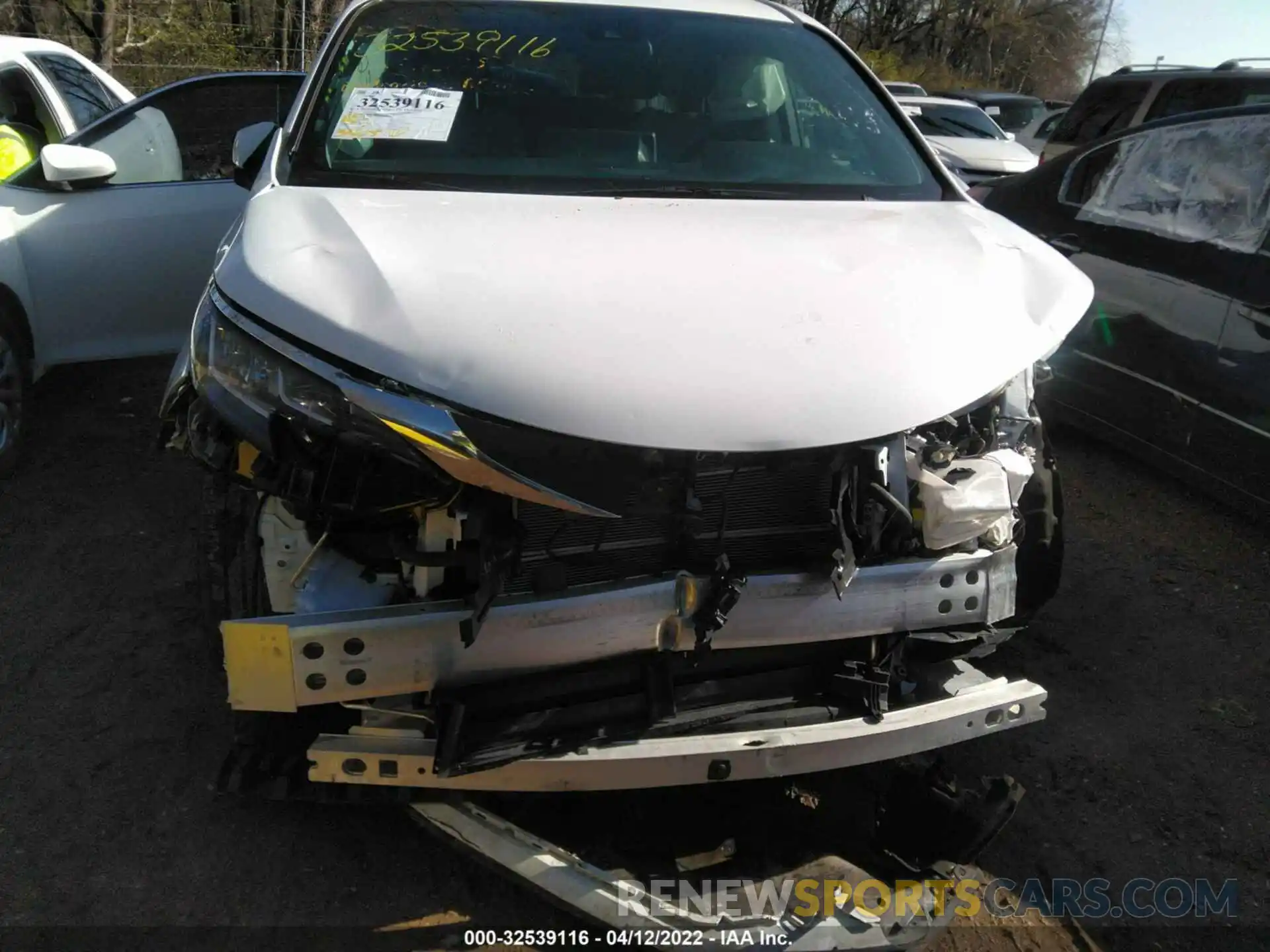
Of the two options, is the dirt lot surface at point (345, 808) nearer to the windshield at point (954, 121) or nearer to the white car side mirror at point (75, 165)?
the white car side mirror at point (75, 165)

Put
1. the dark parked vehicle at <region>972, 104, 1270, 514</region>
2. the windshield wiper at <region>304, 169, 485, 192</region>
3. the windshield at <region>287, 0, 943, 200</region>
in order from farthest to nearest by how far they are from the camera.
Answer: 1. the dark parked vehicle at <region>972, 104, 1270, 514</region>
2. the windshield at <region>287, 0, 943, 200</region>
3. the windshield wiper at <region>304, 169, 485, 192</region>

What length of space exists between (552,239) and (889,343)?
2.68ft

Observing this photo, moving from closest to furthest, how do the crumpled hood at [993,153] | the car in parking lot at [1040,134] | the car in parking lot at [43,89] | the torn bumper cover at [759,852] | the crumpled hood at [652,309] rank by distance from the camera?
the crumpled hood at [652,309]
the torn bumper cover at [759,852]
the car in parking lot at [43,89]
the crumpled hood at [993,153]
the car in parking lot at [1040,134]

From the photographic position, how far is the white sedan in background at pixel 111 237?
432cm

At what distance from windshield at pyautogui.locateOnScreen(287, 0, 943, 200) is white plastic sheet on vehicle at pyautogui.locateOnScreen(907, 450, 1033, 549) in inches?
43.6

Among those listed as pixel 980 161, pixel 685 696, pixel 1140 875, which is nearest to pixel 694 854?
pixel 685 696

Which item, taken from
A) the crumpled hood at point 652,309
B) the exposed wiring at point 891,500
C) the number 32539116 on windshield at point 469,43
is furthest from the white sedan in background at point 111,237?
the exposed wiring at point 891,500

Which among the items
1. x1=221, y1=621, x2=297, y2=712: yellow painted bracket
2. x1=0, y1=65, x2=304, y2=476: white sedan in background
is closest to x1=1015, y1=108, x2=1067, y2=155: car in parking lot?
x1=0, y1=65, x2=304, y2=476: white sedan in background

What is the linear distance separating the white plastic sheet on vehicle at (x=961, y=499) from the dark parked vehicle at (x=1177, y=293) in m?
2.21

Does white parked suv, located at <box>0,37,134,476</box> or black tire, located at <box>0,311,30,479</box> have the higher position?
white parked suv, located at <box>0,37,134,476</box>

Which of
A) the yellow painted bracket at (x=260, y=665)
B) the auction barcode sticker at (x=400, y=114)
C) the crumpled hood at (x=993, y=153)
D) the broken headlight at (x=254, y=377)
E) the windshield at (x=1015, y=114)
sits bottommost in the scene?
the windshield at (x=1015, y=114)

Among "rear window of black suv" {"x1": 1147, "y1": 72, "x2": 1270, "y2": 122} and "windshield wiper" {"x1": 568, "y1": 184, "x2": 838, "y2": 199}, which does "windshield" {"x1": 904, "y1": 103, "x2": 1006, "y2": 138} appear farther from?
A: "windshield wiper" {"x1": 568, "y1": 184, "x2": 838, "y2": 199}

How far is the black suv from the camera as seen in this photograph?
7.53 meters

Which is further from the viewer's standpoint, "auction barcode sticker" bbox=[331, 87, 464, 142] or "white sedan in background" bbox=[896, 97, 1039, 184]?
"white sedan in background" bbox=[896, 97, 1039, 184]
